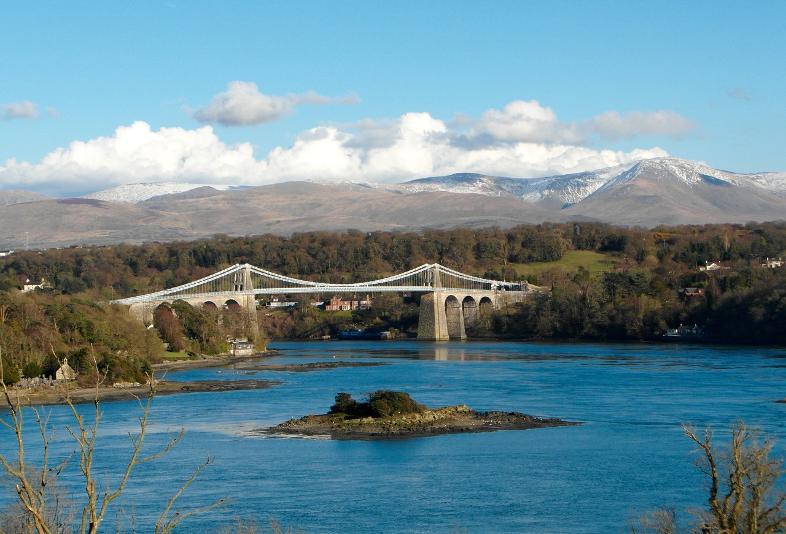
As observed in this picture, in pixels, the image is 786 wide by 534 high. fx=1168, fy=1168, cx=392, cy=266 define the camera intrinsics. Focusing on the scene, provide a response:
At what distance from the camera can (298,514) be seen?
12367mm

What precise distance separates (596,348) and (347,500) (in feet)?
103

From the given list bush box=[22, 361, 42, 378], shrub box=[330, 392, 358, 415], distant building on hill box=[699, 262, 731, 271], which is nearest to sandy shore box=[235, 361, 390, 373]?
bush box=[22, 361, 42, 378]

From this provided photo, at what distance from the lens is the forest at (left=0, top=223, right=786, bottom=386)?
34.1 meters

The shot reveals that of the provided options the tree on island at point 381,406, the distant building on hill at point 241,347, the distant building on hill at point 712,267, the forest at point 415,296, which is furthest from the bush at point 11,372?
the distant building on hill at point 712,267

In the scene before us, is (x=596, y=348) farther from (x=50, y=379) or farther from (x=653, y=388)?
(x=50, y=379)

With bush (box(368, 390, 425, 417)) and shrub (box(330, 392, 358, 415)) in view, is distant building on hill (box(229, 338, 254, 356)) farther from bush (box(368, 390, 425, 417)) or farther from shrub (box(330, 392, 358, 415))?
bush (box(368, 390, 425, 417))

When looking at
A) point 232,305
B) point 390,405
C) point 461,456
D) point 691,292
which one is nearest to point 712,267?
point 691,292

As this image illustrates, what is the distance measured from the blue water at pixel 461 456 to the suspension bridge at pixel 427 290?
21.2m

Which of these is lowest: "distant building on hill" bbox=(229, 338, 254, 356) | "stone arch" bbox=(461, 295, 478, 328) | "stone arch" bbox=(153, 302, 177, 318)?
"distant building on hill" bbox=(229, 338, 254, 356)

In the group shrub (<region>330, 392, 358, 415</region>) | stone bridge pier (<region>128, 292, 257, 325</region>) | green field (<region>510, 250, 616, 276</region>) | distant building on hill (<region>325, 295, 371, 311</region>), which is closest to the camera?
shrub (<region>330, 392, 358, 415</region>)

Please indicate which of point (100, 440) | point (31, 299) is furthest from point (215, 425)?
point (31, 299)

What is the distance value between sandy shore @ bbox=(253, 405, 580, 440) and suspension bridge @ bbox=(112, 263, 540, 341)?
29.1m

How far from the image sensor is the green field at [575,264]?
60375mm

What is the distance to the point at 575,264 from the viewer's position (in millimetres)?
61719
